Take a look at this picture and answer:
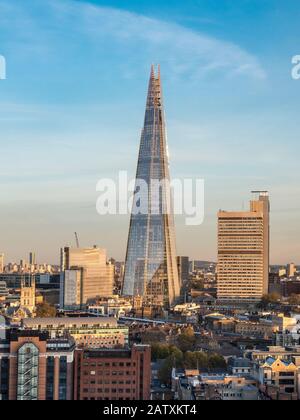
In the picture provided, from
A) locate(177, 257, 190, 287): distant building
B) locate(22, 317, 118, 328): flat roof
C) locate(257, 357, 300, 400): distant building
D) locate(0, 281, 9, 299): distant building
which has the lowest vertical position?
locate(257, 357, 300, 400): distant building

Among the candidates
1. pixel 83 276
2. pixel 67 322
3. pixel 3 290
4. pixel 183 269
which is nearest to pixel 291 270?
pixel 183 269

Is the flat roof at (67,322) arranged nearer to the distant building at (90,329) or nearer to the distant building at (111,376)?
the distant building at (90,329)

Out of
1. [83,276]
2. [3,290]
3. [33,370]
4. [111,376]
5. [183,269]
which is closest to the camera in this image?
[33,370]

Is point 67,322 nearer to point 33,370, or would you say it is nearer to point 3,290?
point 33,370

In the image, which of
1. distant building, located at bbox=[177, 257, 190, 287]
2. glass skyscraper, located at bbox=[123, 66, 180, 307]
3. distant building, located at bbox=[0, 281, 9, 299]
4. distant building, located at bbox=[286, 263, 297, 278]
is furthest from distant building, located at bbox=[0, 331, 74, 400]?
distant building, located at bbox=[286, 263, 297, 278]

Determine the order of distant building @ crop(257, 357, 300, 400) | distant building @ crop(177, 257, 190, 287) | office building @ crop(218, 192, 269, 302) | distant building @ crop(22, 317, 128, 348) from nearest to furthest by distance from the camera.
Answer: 1. distant building @ crop(257, 357, 300, 400)
2. distant building @ crop(22, 317, 128, 348)
3. office building @ crop(218, 192, 269, 302)
4. distant building @ crop(177, 257, 190, 287)

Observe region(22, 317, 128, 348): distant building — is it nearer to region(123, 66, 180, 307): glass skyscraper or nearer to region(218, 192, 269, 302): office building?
region(123, 66, 180, 307): glass skyscraper
